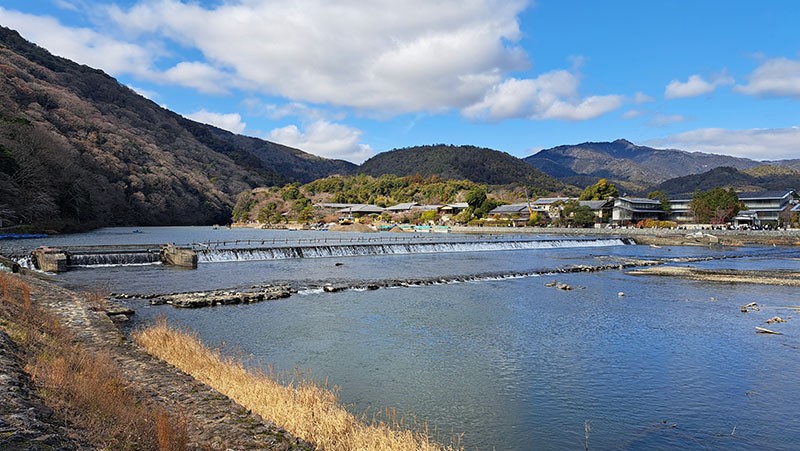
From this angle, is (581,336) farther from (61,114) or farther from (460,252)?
(61,114)

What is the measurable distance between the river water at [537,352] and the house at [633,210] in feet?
164

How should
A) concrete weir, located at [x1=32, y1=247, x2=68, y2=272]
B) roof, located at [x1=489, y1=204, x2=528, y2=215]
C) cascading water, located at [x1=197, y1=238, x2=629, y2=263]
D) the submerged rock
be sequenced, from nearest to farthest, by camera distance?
the submerged rock → concrete weir, located at [x1=32, y1=247, x2=68, y2=272] → cascading water, located at [x1=197, y1=238, x2=629, y2=263] → roof, located at [x1=489, y1=204, x2=528, y2=215]

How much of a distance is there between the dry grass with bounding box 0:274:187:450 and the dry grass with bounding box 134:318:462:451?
1397 millimetres

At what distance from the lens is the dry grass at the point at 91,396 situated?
14.5 ft

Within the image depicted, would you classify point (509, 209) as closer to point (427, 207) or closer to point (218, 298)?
point (427, 207)

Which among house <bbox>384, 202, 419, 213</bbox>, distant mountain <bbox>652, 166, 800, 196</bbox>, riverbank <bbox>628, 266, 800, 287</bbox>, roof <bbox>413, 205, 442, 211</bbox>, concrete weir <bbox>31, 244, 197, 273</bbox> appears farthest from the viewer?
distant mountain <bbox>652, 166, 800, 196</bbox>

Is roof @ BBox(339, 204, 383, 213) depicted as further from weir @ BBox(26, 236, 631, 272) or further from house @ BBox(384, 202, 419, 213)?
weir @ BBox(26, 236, 631, 272)

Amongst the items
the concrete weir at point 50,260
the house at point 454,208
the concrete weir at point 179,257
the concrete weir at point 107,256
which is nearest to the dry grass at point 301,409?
the concrete weir at point 50,260

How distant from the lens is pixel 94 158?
71.2 meters

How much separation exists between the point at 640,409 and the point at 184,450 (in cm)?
733

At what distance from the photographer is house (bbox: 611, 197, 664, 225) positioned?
69938mm

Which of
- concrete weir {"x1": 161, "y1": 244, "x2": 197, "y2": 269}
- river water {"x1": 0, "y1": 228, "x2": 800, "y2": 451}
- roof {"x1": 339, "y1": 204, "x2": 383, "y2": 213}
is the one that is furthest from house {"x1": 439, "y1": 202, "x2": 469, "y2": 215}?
concrete weir {"x1": 161, "y1": 244, "x2": 197, "y2": 269}

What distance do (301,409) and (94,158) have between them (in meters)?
79.4

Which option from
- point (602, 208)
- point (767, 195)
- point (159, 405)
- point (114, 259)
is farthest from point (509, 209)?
point (159, 405)
